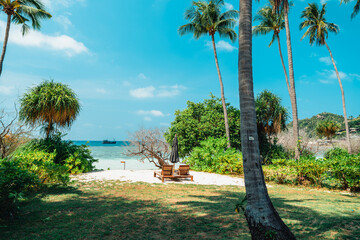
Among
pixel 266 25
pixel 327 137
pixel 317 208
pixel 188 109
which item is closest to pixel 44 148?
pixel 188 109

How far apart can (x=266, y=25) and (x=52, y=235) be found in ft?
66.8

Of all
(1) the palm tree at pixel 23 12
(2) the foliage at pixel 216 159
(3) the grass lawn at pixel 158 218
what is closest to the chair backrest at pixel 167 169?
(3) the grass lawn at pixel 158 218

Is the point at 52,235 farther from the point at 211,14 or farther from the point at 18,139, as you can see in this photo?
the point at 211,14

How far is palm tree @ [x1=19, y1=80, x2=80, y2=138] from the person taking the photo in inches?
462

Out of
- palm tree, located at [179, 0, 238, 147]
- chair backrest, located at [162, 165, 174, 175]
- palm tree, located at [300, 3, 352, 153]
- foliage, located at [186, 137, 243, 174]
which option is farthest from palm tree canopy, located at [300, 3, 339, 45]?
Result: chair backrest, located at [162, 165, 174, 175]

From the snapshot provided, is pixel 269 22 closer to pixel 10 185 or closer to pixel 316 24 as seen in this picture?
pixel 316 24

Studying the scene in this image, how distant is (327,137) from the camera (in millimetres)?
27156

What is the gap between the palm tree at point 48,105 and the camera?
11.7 metres

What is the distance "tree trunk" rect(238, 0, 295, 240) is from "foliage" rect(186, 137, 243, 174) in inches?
354

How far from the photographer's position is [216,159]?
13.3 meters

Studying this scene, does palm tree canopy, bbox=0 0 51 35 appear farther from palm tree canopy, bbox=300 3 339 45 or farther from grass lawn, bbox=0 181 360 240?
palm tree canopy, bbox=300 3 339 45

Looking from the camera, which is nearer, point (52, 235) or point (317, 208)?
point (52, 235)

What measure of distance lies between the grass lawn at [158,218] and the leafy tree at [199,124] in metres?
10.8

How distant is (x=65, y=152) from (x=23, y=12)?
9750mm
